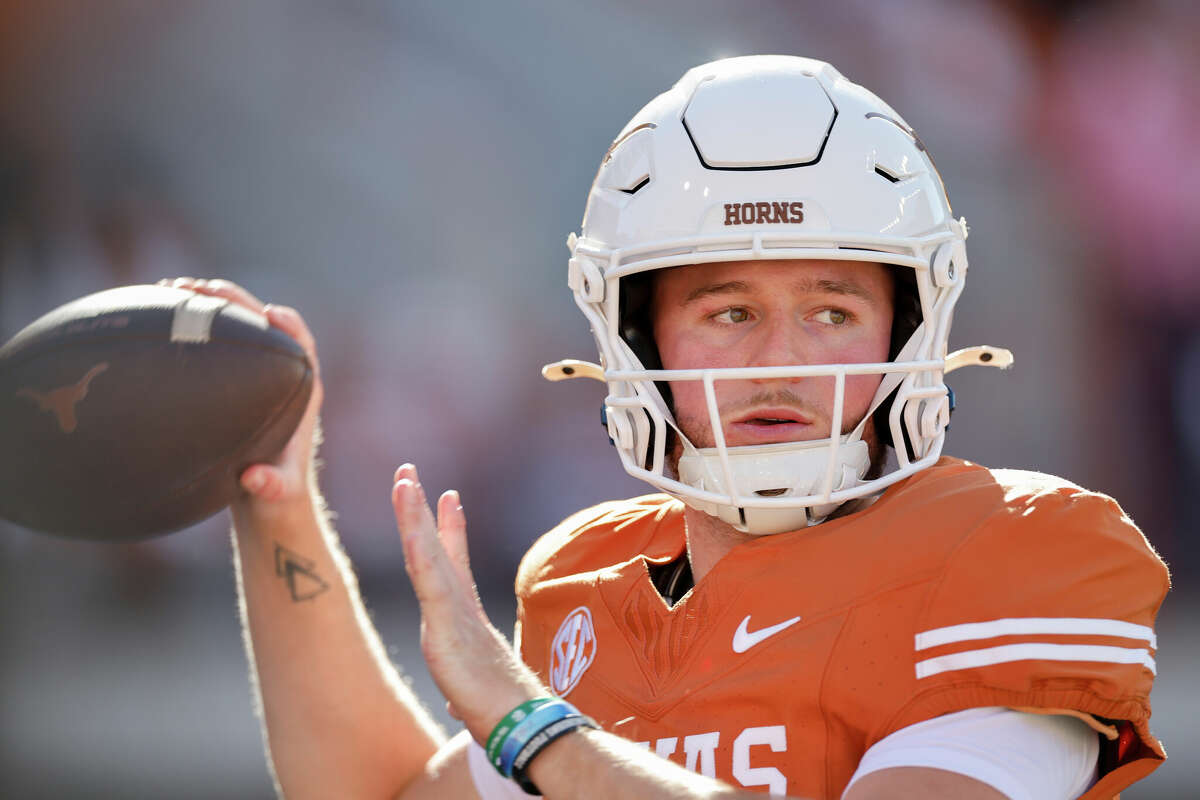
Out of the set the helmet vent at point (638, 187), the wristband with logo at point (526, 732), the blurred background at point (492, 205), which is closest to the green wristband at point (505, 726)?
the wristband with logo at point (526, 732)

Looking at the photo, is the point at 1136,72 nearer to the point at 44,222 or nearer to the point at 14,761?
the point at 44,222

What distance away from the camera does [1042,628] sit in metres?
1.12

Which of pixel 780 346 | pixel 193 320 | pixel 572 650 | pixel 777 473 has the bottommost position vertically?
pixel 572 650

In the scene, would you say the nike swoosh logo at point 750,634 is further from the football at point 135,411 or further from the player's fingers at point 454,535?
the football at point 135,411

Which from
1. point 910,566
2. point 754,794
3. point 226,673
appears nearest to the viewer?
point 754,794

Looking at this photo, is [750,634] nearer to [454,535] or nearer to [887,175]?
[454,535]

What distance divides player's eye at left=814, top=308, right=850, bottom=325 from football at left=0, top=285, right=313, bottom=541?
24.3 inches

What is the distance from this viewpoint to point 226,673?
3848 millimetres

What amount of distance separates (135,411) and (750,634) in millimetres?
667

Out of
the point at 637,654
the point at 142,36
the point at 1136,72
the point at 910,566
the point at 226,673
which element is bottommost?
the point at 226,673

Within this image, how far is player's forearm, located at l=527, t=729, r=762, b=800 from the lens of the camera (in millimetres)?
1020

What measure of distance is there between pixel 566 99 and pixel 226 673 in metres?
2.37

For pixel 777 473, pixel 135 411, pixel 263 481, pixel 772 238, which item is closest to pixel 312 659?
pixel 263 481

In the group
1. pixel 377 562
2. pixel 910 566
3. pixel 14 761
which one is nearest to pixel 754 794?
pixel 910 566
